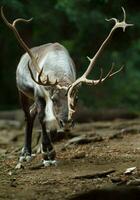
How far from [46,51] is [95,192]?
14.6ft

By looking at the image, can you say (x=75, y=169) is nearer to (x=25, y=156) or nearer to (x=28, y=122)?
(x=25, y=156)

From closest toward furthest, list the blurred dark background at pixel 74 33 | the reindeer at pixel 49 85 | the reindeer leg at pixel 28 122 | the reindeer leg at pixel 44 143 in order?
the reindeer at pixel 49 85, the reindeer leg at pixel 44 143, the reindeer leg at pixel 28 122, the blurred dark background at pixel 74 33

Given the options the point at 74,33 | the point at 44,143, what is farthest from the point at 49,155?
the point at 74,33

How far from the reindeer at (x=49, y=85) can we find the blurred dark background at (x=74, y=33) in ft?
8.24

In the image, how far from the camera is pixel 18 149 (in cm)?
1062

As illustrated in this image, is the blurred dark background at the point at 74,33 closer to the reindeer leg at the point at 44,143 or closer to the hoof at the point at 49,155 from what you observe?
the reindeer leg at the point at 44,143

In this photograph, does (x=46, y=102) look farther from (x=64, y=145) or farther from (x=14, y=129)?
(x=14, y=129)

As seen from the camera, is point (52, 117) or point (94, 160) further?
point (94, 160)

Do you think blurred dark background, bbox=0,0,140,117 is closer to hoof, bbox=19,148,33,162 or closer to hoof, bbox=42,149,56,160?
hoof, bbox=19,148,33,162

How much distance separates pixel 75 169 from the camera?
807 centimetres

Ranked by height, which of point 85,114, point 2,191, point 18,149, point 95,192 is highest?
point 95,192

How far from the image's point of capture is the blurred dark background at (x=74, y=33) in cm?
1254

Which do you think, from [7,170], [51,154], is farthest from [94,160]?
[7,170]

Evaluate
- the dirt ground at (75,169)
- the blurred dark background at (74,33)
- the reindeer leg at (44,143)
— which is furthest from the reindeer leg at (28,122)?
the blurred dark background at (74,33)
